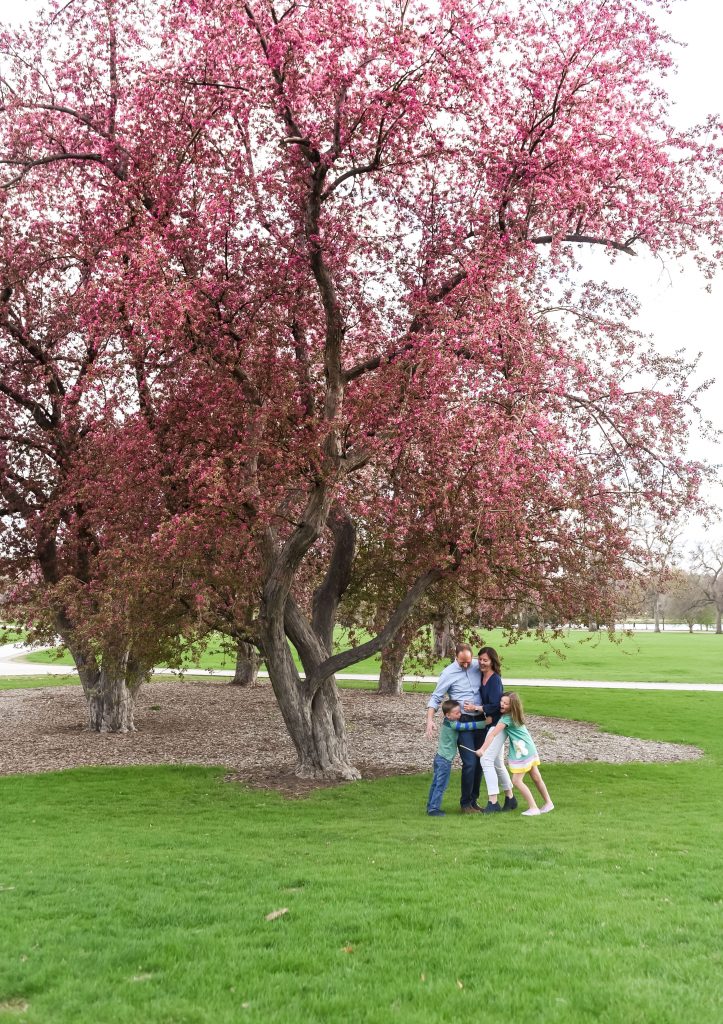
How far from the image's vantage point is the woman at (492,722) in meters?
11.4

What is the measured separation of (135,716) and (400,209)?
1597 cm

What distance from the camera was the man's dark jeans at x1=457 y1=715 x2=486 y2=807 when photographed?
11570mm

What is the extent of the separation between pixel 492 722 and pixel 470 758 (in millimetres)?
691

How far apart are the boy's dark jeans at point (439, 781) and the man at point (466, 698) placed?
28 centimetres

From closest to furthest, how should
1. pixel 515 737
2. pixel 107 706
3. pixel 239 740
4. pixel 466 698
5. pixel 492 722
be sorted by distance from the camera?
pixel 515 737, pixel 492 722, pixel 466 698, pixel 239 740, pixel 107 706

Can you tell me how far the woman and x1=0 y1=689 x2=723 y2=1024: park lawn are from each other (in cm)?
50

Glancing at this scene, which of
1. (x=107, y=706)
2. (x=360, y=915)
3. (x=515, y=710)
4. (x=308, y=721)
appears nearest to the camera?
(x=360, y=915)

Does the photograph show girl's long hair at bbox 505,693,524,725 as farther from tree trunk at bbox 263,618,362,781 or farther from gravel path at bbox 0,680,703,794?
tree trunk at bbox 263,618,362,781

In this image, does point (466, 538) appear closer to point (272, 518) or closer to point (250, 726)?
point (272, 518)

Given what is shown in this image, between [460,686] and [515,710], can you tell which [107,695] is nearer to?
[460,686]

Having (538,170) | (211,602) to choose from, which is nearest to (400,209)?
(538,170)

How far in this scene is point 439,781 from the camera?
1169 cm

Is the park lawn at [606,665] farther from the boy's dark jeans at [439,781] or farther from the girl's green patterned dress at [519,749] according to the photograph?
the girl's green patterned dress at [519,749]

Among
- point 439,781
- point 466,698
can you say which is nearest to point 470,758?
point 439,781
